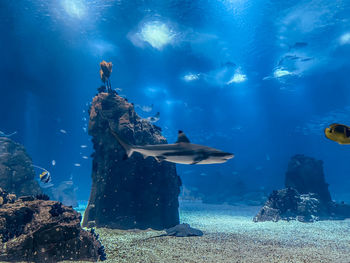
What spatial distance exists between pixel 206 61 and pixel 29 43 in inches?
759

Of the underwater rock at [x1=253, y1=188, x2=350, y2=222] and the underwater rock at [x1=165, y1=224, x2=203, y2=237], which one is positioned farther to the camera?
the underwater rock at [x1=253, y1=188, x2=350, y2=222]

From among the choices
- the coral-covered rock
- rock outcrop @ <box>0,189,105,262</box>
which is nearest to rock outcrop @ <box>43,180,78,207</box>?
rock outcrop @ <box>0,189,105,262</box>

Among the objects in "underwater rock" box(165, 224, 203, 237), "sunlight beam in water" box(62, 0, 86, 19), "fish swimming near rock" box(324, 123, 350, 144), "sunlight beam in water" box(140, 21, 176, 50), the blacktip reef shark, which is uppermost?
"sunlight beam in water" box(140, 21, 176, 50)

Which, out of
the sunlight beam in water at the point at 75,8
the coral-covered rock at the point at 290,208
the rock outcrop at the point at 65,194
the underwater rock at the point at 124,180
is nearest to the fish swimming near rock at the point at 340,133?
the underwater rock at the point at 124,180

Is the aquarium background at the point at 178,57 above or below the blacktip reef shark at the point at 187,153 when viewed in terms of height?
above

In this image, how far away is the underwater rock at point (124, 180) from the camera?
8.89 metres

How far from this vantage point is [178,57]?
22062mm

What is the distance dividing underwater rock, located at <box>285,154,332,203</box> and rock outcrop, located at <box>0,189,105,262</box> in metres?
17.6

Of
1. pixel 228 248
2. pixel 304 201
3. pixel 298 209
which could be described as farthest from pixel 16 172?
pixel 304 201

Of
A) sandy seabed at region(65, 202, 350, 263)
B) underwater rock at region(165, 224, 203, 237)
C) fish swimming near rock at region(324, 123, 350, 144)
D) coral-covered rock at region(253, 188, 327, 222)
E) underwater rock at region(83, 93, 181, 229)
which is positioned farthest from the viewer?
coral-covered rock at region(253, 188, 327, 222)

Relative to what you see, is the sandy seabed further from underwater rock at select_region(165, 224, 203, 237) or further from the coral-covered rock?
the coral-covered rock

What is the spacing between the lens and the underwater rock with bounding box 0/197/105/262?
4.24m

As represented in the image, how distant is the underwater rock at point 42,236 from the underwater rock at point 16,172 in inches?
327

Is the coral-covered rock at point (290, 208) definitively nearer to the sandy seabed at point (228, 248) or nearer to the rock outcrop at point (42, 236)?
the sandy seabed at point (228, 248)
